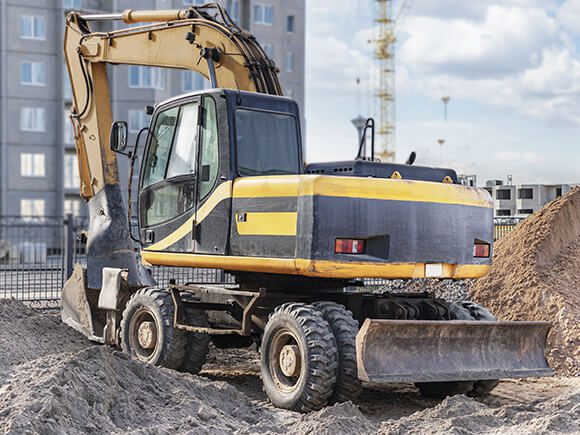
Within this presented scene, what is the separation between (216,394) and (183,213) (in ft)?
7.17

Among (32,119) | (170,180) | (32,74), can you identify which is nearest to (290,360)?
(170,180)

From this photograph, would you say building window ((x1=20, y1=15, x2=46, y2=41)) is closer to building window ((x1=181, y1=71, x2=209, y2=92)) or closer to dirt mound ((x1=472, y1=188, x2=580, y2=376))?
building window ((x1=181, y1=71, x2=209, y2=92))

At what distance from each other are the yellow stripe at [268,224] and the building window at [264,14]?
1882 inches

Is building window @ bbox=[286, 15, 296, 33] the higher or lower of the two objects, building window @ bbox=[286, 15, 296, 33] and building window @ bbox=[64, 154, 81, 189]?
the higher

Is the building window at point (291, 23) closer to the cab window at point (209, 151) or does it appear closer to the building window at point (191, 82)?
the building window at point (191, 82)

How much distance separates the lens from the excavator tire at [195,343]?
995cm

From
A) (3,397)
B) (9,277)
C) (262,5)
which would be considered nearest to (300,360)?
(3,397)

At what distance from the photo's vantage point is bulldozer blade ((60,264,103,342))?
38.8ft

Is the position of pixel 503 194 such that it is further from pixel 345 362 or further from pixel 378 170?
pixel 345 362

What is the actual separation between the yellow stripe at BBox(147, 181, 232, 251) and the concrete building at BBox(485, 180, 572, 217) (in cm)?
974

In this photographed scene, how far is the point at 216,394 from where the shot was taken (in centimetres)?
842

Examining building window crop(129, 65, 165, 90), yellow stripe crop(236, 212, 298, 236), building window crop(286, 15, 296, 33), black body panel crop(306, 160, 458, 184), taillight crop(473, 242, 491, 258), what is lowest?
taillight crop(473, 242, 491, 258)

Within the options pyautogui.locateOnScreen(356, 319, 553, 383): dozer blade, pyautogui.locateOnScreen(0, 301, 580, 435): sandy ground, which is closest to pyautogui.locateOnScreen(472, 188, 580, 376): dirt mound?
pyautogui.locateOnScreen(356, 319, 553, 383): dozer blade

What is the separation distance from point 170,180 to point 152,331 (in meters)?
1.71
